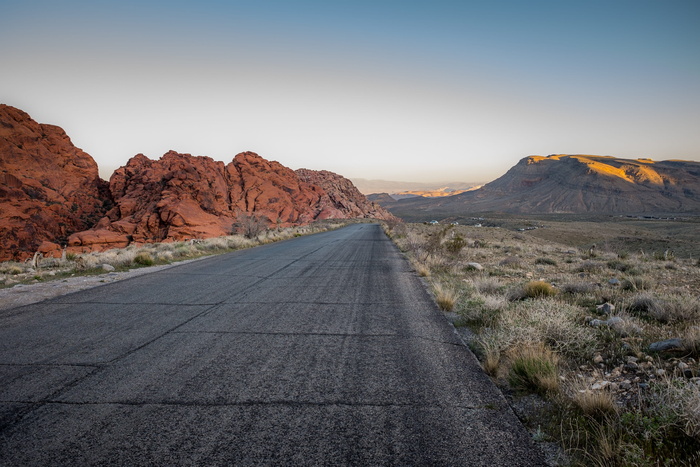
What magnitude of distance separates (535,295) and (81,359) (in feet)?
25.8

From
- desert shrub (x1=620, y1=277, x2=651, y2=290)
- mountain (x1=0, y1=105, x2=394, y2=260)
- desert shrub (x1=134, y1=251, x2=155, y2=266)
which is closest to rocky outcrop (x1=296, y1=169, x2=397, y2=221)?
mountain (x1=0, y1=105, x2=394, y2=260)

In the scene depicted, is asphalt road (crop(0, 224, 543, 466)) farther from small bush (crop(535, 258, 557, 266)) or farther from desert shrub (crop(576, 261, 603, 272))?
small bush (crop(535, 258, 557, 266))

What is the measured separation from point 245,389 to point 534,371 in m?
2.91

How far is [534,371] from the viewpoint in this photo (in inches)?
138

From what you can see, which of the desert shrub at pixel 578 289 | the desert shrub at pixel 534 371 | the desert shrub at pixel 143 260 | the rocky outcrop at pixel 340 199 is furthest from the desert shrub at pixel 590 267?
the rocky outcrop at pixel 340 199

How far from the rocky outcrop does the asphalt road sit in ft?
257

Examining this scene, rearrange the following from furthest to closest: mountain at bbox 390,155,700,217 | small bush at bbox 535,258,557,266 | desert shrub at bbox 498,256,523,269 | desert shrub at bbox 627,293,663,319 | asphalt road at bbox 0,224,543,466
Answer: mountain at bbox 390,155,700,217, small bush at bbox 535,258,557,266, desert shrub at bbox 498,256,523,269, desert shrub at bbox 627,293,663,319, asphalt road at bbox 0,224,543,466

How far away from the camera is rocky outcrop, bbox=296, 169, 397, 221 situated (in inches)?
3644

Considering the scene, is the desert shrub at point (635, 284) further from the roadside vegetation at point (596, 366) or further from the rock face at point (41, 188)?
the rock face at point (41, 188)

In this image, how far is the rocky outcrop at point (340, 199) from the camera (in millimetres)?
92562

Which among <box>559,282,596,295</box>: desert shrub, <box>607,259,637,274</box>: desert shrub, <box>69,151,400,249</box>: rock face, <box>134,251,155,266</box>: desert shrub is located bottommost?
<box>607,259,637,274</box>: desert shrub

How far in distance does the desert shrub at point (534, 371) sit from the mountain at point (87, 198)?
30086mm

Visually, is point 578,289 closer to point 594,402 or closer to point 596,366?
point 596,366

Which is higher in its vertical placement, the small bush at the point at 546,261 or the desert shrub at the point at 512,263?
the desert shrub at the point at 512,263
